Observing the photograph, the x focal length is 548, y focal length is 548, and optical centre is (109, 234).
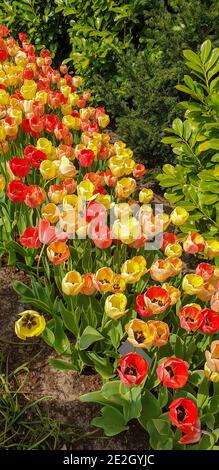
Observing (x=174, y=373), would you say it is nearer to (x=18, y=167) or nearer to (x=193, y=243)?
(x=193, y=243)

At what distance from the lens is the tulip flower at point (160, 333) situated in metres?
1.76

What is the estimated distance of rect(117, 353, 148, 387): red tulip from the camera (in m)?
1.65

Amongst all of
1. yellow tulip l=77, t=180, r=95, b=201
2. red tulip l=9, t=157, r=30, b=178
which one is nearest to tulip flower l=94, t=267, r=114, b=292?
yellow tulip l=77, t=180, r=95, b=201

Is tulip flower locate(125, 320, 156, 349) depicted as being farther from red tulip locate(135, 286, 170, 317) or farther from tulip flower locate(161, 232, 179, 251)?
tulip flower locate(161, 232, 179, 251)

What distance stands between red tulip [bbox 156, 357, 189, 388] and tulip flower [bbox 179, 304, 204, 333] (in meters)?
0.17

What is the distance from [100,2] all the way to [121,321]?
286 centimetres

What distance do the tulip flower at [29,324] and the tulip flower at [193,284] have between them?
0.53 m

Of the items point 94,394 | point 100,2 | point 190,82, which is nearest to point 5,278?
point 94,394

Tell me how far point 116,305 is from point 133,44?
2797 millimetres

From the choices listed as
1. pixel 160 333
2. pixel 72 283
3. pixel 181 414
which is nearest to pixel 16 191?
pixel 72 283

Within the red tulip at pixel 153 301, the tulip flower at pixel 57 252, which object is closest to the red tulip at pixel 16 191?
the tulip flower at pixel 57 252

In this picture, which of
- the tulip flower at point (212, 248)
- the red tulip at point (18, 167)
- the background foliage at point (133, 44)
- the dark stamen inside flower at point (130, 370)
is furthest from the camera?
the background foliage at point (133, 44)

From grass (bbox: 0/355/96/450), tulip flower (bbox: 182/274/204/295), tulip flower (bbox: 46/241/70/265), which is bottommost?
grass (bbox: 0/355/96/450)

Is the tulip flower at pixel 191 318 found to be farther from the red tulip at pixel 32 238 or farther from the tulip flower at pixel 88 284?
the red tulip at pixel 32 238
